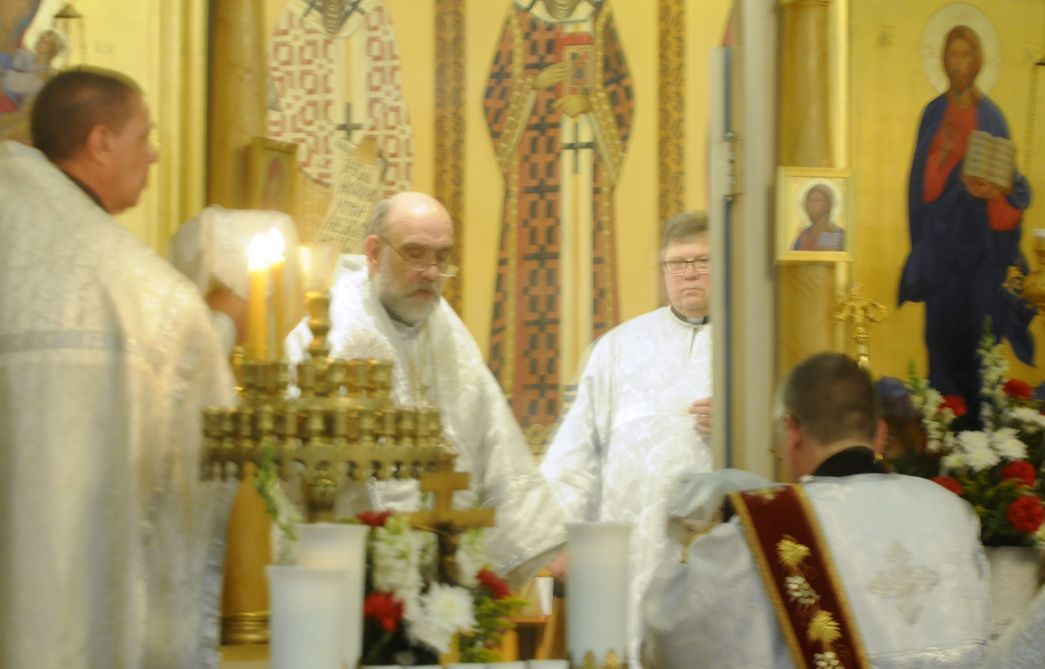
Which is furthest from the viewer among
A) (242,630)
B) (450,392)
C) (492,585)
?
(450,392)

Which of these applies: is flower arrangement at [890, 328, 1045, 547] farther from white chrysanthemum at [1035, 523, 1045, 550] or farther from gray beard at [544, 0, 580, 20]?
gray beard at [544, 0, 580, 20]

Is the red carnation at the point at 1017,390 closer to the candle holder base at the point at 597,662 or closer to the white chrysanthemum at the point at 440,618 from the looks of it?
the candle holder base at the point at 597,662

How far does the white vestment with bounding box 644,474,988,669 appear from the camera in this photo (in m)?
3.43

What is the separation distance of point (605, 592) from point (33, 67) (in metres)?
3.06

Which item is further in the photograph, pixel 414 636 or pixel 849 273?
pixel 849 273

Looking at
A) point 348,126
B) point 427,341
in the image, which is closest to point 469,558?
point 427,341

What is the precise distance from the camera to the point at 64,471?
3.24 m

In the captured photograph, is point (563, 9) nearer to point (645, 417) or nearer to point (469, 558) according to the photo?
point (645, 417)

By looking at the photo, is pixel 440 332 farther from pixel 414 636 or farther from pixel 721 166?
pixel 414 636

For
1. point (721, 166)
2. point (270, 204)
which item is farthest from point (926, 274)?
point (270, 204)

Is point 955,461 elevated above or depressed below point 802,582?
above

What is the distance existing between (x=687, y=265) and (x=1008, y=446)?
5.52ft

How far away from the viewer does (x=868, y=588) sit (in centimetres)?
345

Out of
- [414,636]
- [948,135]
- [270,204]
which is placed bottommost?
[414,636]
